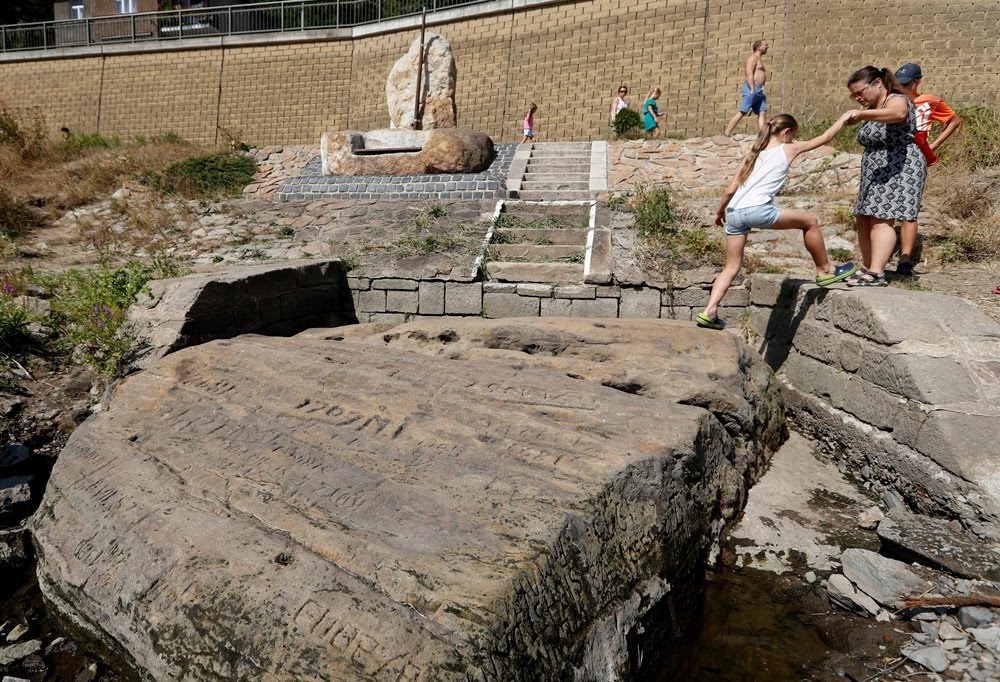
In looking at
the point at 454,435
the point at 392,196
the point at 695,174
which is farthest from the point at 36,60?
the point at 454,435

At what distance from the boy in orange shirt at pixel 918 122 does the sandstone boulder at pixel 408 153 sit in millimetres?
5938

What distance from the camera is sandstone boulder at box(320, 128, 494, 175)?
30.5 ft

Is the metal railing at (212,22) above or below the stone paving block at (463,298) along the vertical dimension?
above

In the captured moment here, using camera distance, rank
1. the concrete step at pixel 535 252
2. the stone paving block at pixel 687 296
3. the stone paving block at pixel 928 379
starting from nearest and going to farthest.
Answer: the stone paving block at pixel 928 379, the stone paving block at pixel 687 296, the concrete step at pixel 535 252

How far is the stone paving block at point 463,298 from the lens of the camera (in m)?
5.81

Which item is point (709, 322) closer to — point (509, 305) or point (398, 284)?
point (509, 305)

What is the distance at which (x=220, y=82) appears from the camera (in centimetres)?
1728

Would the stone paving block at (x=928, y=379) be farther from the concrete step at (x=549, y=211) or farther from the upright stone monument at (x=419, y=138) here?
the upright stone monument at (x=419, y=138)

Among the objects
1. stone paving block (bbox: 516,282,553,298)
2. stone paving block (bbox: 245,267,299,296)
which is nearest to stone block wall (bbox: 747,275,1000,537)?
stone paving block (bbox: 516,282,553,298)

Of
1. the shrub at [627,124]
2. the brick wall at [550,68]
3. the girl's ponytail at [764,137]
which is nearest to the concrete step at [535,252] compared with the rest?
the girl's ponytail at [764,137]

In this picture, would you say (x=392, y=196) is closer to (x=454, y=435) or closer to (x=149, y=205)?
(x=149, y=205)

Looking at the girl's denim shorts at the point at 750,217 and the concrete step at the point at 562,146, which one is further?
the concrete step at the point at 562,146

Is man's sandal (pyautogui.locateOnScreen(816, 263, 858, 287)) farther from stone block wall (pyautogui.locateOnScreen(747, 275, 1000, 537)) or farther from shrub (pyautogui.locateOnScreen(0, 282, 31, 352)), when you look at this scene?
shrub (pyautogui.locateOnScreen(0, 282, 31, 352))

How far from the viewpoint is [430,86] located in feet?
35.9
